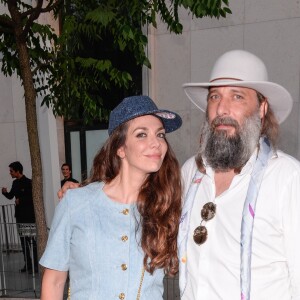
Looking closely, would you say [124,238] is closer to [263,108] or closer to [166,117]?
[166,117]

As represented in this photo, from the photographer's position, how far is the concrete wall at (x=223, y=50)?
27.5 feet

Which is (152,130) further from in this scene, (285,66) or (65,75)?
(285,66)

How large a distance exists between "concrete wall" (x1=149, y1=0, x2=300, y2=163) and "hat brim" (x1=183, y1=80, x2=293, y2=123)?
5.62 metres

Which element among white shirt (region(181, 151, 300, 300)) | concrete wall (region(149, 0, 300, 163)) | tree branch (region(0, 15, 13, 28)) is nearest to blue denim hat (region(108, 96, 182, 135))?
white shirt (region(181, 151, 300, 300))

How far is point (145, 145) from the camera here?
263 centimetres

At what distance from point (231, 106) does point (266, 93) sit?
26 cm

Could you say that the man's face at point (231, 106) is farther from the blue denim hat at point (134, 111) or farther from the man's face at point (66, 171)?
the man's face at point (66, 171)

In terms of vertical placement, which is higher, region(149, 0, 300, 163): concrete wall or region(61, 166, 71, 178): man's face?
region(149, 0, 300, 163): concrete wall

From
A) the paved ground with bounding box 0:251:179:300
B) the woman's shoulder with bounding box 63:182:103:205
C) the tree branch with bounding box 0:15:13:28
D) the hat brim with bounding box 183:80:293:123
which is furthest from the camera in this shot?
the paved ground with bounding box 0:251:179:300

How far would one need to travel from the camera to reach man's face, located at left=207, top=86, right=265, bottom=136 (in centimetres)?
258

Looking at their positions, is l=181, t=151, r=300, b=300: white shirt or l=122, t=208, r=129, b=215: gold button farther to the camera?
l=122, t=208, r=129, b=215: gold button

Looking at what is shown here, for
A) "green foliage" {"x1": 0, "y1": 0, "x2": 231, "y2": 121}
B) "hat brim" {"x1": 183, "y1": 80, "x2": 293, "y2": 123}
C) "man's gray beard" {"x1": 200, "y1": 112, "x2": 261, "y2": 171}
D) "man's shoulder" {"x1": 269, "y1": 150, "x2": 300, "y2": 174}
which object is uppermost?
"green foliage" {"x1": 0, "y1": 0, "x2": 231, "y2": 121}

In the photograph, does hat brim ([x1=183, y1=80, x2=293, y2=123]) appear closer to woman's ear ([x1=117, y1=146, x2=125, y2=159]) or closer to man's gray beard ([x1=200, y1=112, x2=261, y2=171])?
man's gray beard ([x1=200, y1=112, x2=261, y2=171])

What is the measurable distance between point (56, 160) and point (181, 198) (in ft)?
24.3
